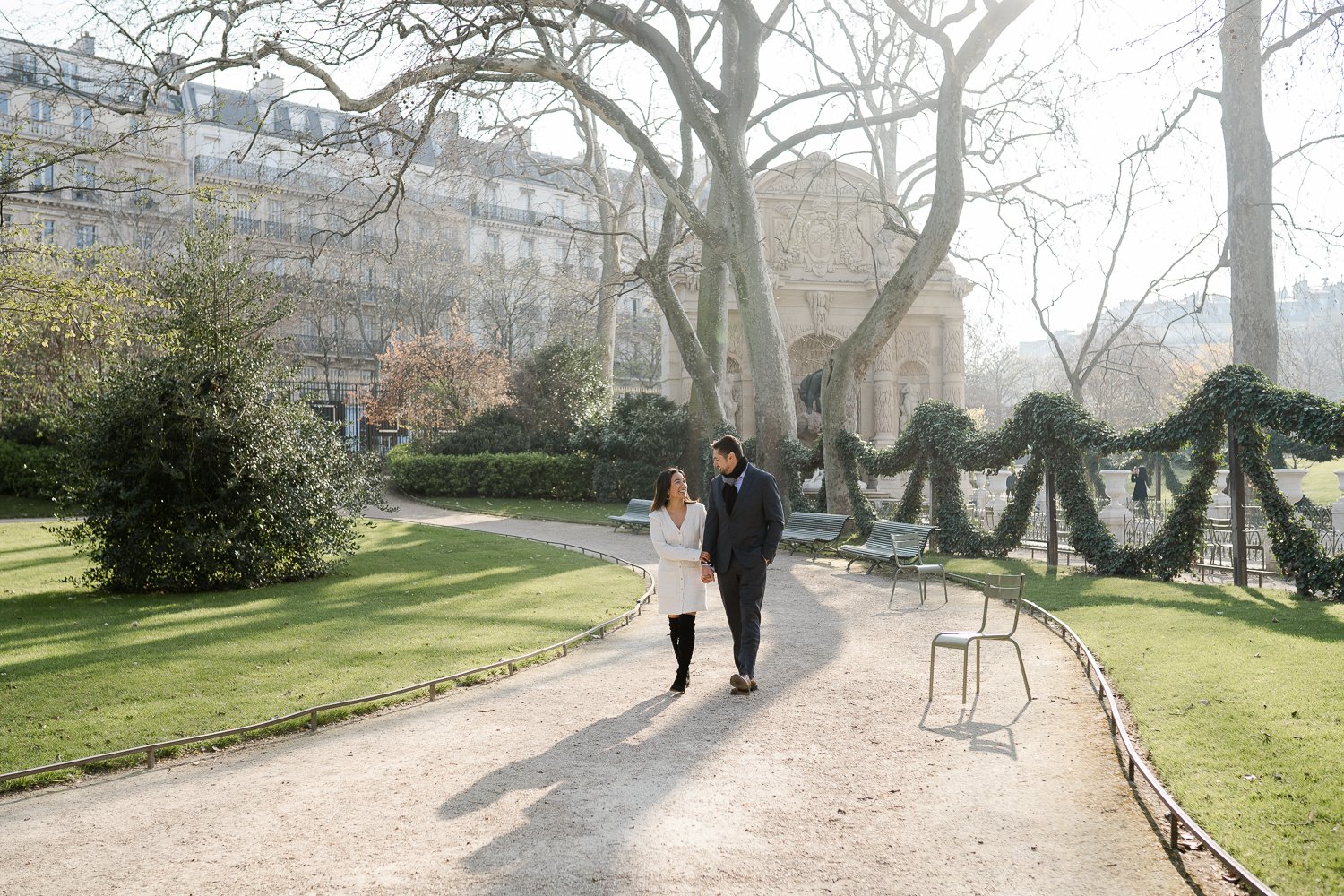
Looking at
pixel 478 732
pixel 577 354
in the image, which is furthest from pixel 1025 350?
pixel 478 732

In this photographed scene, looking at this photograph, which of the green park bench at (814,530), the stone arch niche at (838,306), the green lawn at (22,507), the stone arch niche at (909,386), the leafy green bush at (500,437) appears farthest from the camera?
the leafy green bush at (500,437)

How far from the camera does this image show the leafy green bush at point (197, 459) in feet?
40.9

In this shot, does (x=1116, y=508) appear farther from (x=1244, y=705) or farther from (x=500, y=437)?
(x=500, y=437)

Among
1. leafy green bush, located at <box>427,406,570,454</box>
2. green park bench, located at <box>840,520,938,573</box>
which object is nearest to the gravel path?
green park bench, located at <box>840,520,938,573</box>

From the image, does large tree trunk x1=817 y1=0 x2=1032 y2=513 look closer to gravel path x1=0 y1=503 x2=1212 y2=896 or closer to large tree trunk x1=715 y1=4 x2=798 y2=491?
large tree trunk x1=715 y1=4 x2=798 y2=491

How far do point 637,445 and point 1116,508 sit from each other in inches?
543

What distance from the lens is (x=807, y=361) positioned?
30.7m

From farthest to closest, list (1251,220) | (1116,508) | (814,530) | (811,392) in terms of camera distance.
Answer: (811,392) < (1251,220) < (814,530) < (1116,508)

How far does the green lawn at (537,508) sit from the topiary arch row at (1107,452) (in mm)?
7658

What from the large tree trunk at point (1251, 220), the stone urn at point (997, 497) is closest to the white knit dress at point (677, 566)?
the stone urn at point (997, 497)

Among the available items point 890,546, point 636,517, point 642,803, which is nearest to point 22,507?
point 636,517

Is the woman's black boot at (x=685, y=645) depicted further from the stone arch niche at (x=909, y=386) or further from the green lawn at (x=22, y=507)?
the stone arch niche at (x=909, y=386)

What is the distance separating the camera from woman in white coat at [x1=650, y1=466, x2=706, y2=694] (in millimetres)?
7484

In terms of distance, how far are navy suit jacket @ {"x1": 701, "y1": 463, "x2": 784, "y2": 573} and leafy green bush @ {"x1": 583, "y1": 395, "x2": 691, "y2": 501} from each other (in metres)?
19.3
